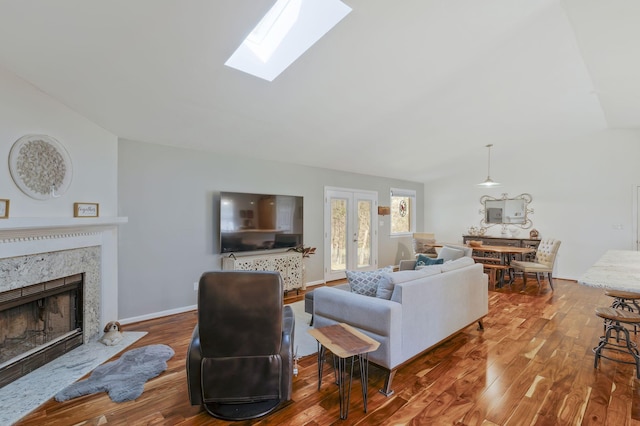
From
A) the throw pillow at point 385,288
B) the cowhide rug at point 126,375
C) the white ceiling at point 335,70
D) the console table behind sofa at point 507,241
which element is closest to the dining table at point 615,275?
the throw pillow at point 385,288

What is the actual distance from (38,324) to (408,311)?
11.3 feet

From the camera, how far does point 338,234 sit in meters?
6.25

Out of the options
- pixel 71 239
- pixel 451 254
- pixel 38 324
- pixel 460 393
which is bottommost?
pixel 460 393

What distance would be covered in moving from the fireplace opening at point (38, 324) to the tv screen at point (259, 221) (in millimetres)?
1746

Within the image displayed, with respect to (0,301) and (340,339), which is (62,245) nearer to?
(0,301)

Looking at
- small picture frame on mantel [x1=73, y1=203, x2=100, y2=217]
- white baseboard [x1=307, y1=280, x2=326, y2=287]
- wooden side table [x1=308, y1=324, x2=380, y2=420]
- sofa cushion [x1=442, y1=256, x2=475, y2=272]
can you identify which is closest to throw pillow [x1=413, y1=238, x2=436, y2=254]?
white baseboard [x1=307, y1=280, x2=326, y2=287]

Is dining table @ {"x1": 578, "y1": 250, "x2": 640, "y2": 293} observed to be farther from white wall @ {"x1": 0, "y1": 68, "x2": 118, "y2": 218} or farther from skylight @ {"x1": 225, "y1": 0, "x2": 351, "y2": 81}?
white wall @ {"x1": 0, "y1": 68, "x2": 118, "y2": 218}

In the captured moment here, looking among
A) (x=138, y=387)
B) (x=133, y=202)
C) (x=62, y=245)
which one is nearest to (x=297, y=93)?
(x=133, y=202)

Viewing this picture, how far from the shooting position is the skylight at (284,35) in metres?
2.52

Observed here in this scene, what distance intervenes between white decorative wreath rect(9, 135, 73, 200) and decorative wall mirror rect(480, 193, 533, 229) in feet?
26.2

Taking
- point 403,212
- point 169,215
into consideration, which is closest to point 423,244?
point 403,212

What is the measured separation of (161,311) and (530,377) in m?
4.10

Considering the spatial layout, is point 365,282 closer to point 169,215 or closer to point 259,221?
point 259,221

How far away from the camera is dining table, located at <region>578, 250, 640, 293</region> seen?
211 centimetres
